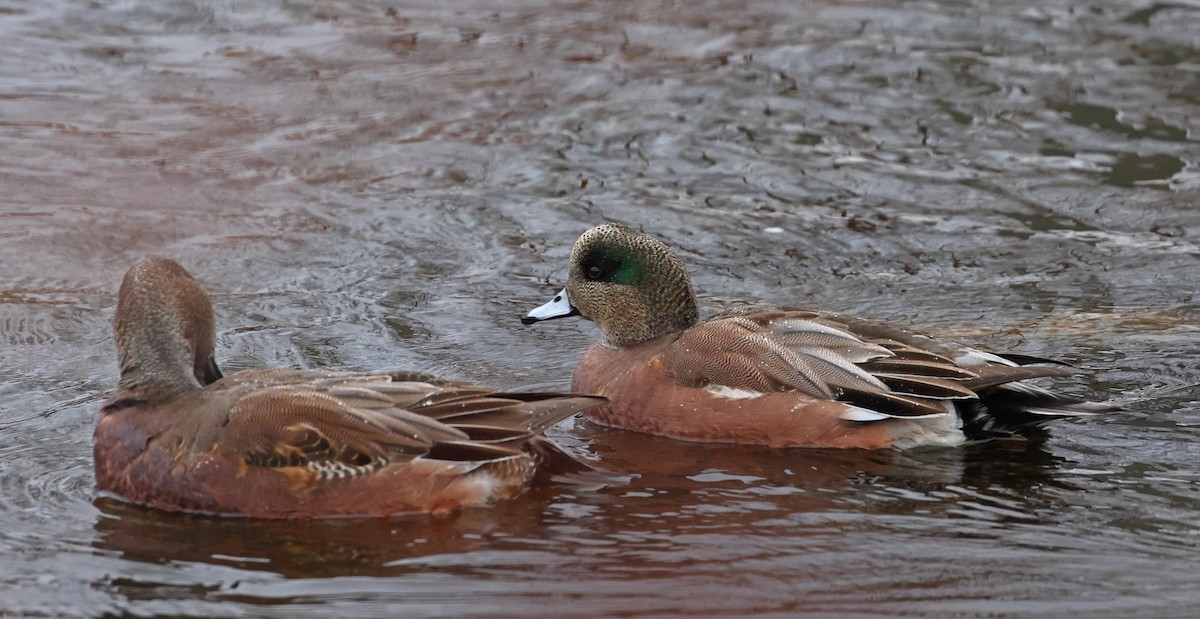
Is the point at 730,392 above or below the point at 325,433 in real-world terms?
below

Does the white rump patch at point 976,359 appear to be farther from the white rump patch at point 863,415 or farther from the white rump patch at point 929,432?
the white rump patch at point 863,415

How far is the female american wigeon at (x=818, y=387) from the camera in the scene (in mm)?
6711

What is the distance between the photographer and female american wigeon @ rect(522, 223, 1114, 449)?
264 inches

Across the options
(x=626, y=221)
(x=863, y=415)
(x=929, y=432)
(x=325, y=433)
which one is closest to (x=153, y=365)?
(x=325, y=433)

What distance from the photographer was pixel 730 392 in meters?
6.93

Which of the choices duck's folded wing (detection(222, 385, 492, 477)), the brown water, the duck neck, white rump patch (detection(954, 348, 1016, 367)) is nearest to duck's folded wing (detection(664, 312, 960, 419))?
white rump patch (detection(954, 348, 1016, 367))

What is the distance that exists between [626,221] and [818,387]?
3.67m

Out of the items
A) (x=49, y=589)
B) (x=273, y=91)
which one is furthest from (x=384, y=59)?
(x=49, y=589)

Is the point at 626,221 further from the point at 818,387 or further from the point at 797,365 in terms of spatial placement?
the point at 818,387

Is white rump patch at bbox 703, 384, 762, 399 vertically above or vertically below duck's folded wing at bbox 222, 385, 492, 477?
below

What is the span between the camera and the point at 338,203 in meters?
10.6

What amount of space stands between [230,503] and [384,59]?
8.35 metres

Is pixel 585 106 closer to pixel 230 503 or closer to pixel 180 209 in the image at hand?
pixel 180 209

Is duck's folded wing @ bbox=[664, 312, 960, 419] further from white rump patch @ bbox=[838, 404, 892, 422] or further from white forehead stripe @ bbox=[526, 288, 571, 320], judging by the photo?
white forehead stripe @ bbox=[526, 288, 571, 320]
